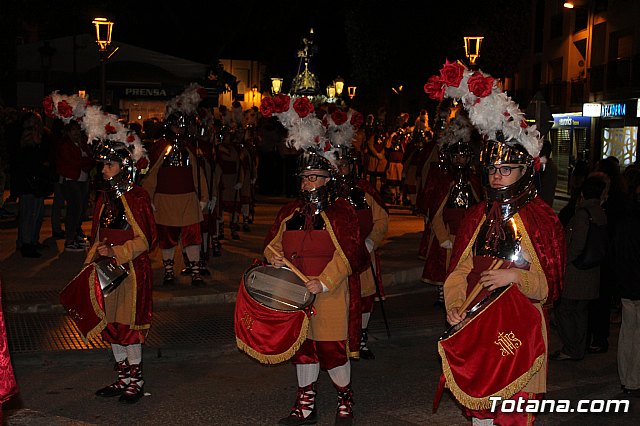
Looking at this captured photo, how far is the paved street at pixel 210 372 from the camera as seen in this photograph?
22.3ft

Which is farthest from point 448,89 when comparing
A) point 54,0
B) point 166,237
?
point 54,0

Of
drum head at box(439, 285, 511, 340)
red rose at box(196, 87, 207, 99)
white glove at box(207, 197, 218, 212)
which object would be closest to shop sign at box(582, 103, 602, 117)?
white glove at box(207, 197, 218, 212)

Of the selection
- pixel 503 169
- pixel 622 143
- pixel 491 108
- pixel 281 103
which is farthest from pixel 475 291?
pixel 622 143

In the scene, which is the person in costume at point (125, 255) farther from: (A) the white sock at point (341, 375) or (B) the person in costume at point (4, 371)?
(B) the person in costume at point (4, 371)

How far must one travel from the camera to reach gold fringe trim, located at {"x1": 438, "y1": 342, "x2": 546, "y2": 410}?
195 inches

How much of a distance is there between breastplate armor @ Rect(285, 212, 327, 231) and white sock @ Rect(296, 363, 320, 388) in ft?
3.31

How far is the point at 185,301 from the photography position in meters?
11.0

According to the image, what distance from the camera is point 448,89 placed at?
5422 millimetres

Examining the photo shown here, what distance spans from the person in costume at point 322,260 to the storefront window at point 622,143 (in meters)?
28.7

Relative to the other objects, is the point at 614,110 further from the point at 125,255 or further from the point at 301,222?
the point at 125,255

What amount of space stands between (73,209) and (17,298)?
415 centimetres

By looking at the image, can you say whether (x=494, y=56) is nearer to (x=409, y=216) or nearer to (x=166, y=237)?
(x=409, y=216)

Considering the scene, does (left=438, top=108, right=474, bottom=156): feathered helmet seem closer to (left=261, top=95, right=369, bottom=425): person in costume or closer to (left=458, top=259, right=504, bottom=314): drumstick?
(left=261, top=95, right=369, bottom=425): person in costume

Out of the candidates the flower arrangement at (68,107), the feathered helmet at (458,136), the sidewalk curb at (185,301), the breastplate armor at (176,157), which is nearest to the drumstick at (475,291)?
the flower arrangement at (68,107)
